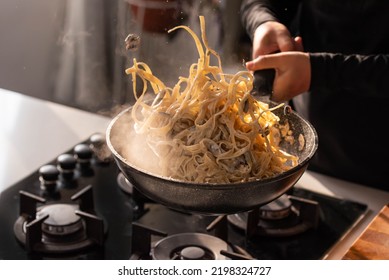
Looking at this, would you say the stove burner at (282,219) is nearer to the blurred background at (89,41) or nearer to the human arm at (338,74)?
the human arm at (338,74)

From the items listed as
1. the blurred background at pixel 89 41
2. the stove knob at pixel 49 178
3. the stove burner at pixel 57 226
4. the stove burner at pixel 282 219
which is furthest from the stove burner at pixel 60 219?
the blurred background at pixel 89 41

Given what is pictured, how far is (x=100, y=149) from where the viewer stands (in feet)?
5.84

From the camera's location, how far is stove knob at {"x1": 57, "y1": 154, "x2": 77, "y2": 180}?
1675 millimetres

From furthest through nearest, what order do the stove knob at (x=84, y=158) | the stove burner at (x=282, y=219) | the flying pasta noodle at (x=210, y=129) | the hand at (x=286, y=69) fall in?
the stove knob at (x=84, y=158)
the stove burner at (x=282, y=219)
the hand at (x=286, y=69)
the flying pasta noodle at (x=210, y=129)

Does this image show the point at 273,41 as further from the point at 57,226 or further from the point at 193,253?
the point at 57,226

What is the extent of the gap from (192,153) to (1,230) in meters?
0.58

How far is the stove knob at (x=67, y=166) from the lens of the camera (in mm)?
A: 1675

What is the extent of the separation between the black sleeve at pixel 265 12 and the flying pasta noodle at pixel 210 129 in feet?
1.67

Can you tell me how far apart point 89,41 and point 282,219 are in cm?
238

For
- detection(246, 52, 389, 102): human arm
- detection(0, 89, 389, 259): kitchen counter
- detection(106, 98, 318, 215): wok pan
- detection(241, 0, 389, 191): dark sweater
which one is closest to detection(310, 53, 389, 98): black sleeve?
detection(246, 52, 389, 102): human arm

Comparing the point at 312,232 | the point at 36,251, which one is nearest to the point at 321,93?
the point at 312,232

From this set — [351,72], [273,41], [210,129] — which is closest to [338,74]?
[351,72]

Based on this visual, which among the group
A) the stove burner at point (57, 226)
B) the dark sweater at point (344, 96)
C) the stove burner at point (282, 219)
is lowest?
the stove burner at point (57, 226)

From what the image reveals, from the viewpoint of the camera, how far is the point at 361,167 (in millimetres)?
1800
